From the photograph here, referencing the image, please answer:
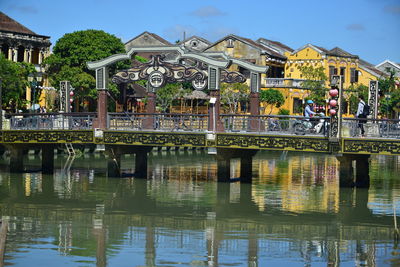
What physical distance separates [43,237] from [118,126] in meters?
12.8

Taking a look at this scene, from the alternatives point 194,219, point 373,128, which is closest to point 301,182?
point 373,128

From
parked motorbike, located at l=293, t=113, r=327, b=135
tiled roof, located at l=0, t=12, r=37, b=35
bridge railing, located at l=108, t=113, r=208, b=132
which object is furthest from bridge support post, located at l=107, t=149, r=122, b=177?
tiled roof, located at l=0, t=12, r=37, b=35

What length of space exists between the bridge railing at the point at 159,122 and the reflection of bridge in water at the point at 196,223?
9.08ft

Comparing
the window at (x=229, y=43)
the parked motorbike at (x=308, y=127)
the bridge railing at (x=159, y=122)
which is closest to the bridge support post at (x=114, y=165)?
the bridge railing at (x=159, y=122)

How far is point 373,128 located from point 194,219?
323 inches

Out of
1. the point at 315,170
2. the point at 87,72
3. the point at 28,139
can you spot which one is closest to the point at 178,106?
the point at 87,72

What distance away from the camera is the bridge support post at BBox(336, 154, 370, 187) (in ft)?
110

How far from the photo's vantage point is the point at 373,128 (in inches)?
1251

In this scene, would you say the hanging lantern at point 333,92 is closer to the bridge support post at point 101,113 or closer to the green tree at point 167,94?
the bridge support post at point 101,113

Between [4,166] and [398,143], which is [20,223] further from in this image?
[4,166]

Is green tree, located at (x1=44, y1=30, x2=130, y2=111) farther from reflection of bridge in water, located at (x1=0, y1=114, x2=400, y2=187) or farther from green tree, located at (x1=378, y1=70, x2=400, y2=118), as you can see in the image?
green tree, located at (x1=378, y1=70, x2=400, y2=118)

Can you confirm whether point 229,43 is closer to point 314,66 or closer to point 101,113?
point 314,66

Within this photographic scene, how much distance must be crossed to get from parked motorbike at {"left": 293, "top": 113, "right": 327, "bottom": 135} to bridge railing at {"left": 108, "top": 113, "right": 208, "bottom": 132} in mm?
4168

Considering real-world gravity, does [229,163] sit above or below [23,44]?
below
